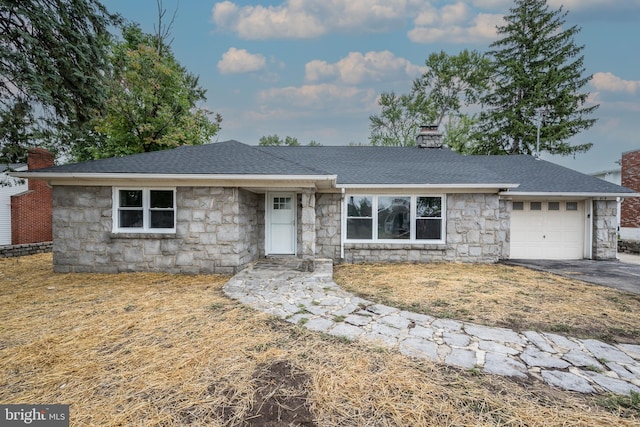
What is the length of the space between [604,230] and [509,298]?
283 inches

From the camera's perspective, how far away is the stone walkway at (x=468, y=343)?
8.34ft

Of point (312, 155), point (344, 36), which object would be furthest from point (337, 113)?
point (312, 155)

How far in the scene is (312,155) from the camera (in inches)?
439

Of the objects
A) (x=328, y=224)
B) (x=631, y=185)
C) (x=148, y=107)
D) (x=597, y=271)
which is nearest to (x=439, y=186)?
(x=328, y=224)

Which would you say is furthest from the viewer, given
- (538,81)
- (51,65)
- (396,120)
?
(396,120)

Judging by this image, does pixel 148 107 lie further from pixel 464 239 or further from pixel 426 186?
pixel 464 239

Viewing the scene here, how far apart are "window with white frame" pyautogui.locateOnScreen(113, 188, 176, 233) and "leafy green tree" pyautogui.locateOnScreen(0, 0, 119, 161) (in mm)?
1860

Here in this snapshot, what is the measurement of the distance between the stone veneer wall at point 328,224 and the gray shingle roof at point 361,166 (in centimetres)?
70

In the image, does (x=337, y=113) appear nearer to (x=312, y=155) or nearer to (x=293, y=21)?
(x=293, y=21)

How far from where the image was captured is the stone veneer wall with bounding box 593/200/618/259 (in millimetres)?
8734

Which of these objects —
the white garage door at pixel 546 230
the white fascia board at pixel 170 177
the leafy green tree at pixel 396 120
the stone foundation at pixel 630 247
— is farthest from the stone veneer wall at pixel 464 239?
the leafy green tree at pixel 396 120

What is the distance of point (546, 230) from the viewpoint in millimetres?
9039

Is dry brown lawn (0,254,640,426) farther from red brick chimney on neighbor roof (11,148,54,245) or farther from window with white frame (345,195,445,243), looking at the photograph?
red brick chimney on neighbor roof (11,148,54,245)

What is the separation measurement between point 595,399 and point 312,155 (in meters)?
10.1
